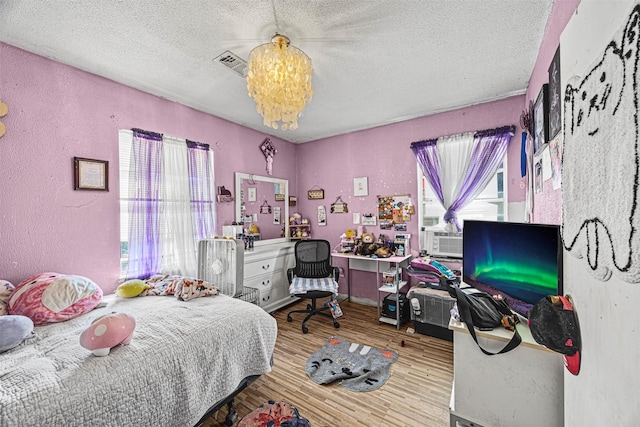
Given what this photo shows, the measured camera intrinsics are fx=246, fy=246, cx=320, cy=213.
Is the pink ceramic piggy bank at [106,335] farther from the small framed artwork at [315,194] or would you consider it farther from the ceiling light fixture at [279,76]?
the small framed artwork at [315,194]

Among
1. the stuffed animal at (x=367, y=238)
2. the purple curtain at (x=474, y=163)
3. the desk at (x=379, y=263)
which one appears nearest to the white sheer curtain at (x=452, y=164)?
the purple curtain at (x=474, y=163)

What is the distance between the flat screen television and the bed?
1.61 metres

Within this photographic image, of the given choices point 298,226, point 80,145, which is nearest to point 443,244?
point 298,226

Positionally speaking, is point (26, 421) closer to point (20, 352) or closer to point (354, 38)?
point (20, 352)

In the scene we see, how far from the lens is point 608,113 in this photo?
557mm

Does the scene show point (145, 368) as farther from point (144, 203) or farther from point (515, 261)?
point (515, 261)

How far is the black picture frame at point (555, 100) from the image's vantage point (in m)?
1.29

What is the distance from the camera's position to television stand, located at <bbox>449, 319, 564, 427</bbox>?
117cm

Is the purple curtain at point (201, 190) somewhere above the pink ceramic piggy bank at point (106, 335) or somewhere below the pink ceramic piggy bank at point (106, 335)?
above

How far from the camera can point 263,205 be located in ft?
12.6

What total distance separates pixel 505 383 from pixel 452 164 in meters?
2.46

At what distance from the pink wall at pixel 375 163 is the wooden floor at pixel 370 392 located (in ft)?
3.99

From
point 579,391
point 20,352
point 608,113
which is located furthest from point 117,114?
point 579,391

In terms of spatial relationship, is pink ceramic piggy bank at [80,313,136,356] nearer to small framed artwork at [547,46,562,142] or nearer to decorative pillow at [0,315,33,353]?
decorative pillow at [0,315,33,353]
